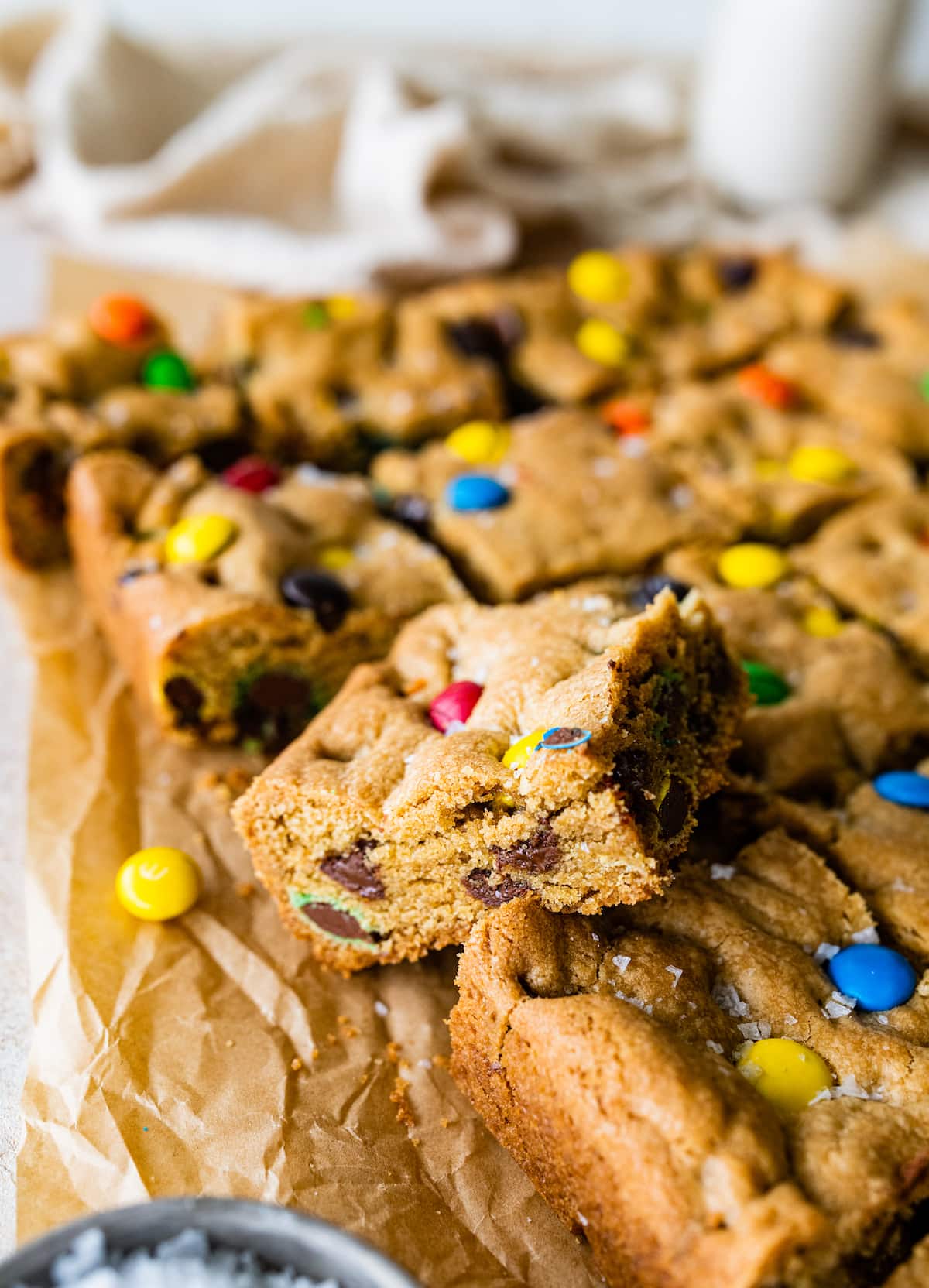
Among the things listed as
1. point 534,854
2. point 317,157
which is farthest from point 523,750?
point 317,157

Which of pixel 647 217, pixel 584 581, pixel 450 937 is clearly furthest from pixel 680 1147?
pixel 647 217

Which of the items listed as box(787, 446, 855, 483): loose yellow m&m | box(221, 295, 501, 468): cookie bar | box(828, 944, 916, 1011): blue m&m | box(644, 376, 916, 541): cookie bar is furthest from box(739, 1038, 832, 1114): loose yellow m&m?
box(221, 295, 501, 468): cookie bar

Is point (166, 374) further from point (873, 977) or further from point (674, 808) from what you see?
point (873, 977)

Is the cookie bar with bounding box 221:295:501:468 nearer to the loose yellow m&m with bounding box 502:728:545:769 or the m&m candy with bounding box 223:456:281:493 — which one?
the m&m candy with bounding box 223:456:281:493

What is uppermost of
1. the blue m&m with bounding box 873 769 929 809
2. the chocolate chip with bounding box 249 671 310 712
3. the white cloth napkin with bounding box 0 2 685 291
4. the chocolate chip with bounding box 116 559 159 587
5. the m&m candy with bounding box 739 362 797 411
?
the white cloth napkin with bounding box 0 2 685 291

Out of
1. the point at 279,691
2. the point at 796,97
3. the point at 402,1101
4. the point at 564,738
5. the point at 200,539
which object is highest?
the point at 796,97
